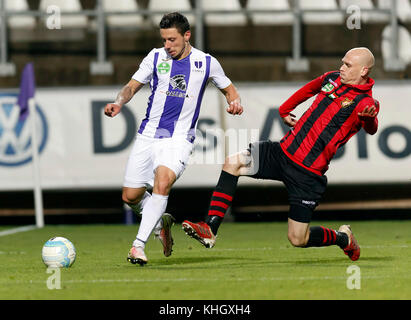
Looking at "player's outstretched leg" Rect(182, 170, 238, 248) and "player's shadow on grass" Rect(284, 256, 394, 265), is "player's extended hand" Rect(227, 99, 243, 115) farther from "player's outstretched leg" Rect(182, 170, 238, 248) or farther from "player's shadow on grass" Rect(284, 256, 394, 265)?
"player's shadow on grass" Rect(284, 256, 394, 265)

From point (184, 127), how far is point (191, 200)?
8007 mm

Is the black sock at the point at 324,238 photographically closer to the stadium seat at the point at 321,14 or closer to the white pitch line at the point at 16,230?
the white pitch line at the point at 16,230

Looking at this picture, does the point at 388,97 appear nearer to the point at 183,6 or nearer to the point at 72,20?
the point at 183,6

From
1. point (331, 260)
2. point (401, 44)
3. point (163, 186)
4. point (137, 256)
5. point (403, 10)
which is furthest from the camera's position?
point (403, 10)

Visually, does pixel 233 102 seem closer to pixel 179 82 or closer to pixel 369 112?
pixel 179 82

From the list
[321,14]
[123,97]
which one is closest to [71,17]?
[321,14]

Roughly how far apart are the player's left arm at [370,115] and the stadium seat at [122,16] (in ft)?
29.8

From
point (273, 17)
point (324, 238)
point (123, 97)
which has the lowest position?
point (324, 238)

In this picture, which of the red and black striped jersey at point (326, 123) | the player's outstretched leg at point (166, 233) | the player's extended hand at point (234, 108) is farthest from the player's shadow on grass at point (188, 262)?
the player's extended hand at point (234, 108)

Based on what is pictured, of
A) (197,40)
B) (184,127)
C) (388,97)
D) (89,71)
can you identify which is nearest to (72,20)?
(89,71)

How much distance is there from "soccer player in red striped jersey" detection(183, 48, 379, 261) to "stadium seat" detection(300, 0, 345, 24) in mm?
8418

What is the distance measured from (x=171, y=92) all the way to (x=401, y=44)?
8.95 metres

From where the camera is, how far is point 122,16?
16.9m

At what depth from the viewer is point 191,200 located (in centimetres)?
1662
